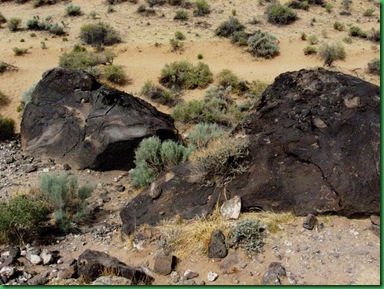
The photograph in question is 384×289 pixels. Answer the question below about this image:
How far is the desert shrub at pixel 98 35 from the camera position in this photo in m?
21.6

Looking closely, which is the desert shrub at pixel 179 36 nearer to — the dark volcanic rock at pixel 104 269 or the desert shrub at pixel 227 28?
the desert shrub at pixel 227 28

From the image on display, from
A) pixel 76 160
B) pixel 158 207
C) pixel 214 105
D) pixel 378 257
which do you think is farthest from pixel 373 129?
pixel 214 105

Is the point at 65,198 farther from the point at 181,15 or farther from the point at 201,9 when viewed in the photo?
the point at 201,9

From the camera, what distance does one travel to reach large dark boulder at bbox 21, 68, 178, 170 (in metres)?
9.80

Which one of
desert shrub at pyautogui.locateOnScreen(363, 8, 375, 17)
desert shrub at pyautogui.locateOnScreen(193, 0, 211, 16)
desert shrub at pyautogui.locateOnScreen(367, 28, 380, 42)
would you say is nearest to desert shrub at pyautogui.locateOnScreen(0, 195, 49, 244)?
desert shrub at pyautogui.locateOnScreen(193, 0, 211, 16)

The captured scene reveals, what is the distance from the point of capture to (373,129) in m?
6.22

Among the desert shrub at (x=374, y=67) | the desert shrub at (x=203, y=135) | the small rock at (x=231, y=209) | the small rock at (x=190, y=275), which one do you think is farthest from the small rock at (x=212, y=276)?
the desert shrub at (x=374, y=67)

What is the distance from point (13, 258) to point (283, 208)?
4209 millimetres

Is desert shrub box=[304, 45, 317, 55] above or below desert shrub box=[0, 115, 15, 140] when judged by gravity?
below

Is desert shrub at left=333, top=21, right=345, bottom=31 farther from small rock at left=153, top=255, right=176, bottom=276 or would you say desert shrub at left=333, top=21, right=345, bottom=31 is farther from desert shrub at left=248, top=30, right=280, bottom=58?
small rock at left=153, top=255, right=176, bottom=276

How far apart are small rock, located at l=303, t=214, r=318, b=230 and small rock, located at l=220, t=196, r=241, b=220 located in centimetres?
102

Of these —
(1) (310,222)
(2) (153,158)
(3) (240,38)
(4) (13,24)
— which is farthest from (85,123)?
(4) (13,24)

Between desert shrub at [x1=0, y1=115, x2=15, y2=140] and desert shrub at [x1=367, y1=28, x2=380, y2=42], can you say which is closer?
desert shrub at [x1=0, y1=115, x2=15, y2=140]

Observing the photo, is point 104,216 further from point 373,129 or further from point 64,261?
point 373,129
